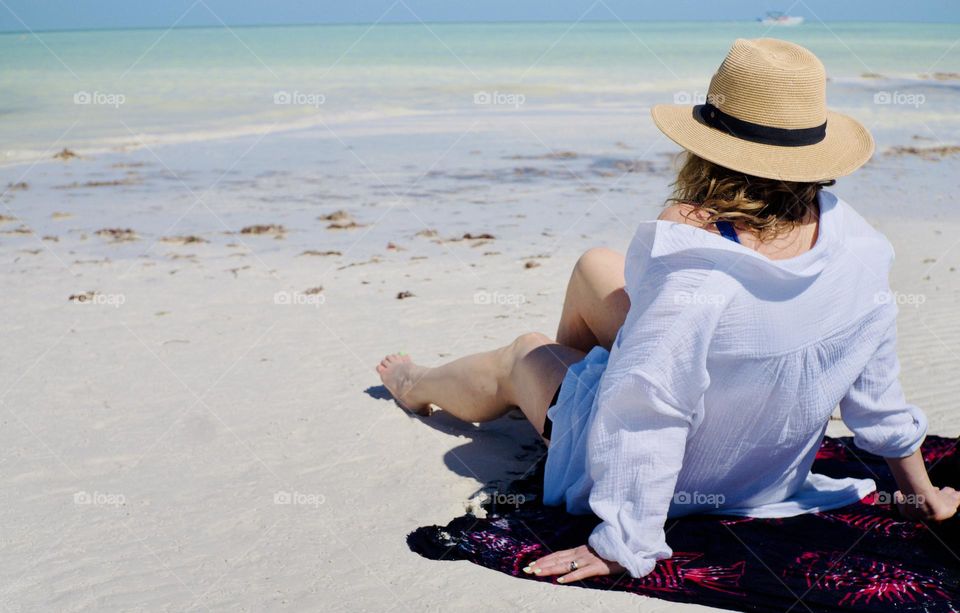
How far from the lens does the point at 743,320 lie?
2092 millimetres

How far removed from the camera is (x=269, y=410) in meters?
3.71

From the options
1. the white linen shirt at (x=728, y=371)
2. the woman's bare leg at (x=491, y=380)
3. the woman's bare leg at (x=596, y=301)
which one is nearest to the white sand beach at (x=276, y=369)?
the woman's bare leg at (x=491, y=380)

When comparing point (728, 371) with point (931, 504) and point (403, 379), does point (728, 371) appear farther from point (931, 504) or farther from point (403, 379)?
point (403, 379)

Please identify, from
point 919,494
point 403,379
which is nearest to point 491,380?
point 403,379

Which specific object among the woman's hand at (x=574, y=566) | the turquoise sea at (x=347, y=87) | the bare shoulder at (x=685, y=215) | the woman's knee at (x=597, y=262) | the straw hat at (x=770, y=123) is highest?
the turquoise sea at (x=347, y=87)

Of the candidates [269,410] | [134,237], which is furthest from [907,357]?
[134,237]

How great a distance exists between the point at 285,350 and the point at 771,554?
8.54 feet

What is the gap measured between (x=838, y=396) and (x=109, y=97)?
22.3m

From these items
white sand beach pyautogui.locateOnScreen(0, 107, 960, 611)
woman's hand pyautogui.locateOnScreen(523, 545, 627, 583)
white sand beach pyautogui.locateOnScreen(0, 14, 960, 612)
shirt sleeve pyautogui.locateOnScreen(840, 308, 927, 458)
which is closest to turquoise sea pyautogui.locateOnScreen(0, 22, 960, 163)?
white sand beach pyautogui.locateOnScreen(0, 14, 960, 612)

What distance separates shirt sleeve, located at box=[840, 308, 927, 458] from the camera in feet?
7.67

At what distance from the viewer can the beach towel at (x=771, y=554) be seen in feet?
7.51

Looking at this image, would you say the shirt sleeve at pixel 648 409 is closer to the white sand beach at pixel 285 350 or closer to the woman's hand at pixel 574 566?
the woman's hand at pixel 574 566

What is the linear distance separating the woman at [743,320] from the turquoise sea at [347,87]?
11.3 m

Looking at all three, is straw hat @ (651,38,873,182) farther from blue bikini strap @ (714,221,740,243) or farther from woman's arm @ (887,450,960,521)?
woman's arm @ (887,450,960,521)
